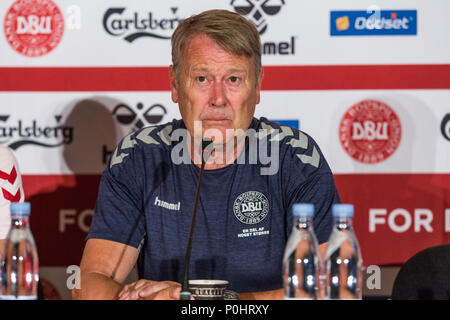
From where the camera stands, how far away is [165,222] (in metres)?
2.25

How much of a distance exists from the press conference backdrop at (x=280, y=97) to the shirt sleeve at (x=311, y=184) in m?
0.92

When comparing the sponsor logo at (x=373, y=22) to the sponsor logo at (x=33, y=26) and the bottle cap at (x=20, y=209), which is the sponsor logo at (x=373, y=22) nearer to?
the sponsor logo at (x=33, y=26)

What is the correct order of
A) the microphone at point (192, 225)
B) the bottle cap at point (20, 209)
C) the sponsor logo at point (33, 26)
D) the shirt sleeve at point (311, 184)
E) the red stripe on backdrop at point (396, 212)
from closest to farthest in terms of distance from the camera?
the microphone at point (192, 225) < the bottle cap at point (20, 209) < the shirt sleeve at point (311, 184) < the red stripe on backdrop at point (396, 212) < the sponsor logo at point (33, 26)

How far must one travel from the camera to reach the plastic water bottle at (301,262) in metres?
1.62

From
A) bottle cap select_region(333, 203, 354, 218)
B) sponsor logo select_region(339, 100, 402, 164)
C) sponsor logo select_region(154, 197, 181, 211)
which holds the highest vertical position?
sponsor logo select_region(339, 100, 402, 164)

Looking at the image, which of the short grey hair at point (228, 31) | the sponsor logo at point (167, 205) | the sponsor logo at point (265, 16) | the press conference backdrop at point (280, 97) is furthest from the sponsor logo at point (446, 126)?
the sponsor logo at point (167, 205)

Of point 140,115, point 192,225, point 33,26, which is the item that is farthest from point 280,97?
point 192,225

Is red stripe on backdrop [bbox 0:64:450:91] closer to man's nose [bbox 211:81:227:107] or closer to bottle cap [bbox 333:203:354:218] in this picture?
man's nose [bbox 211:81:227:107]

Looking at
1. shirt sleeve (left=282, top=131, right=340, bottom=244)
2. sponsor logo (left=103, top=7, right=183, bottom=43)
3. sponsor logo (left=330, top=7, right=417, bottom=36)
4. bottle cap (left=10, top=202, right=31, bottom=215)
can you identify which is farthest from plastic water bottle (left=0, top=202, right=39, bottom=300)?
sponsor logo (left=330, top=7, right=417, bottom=36)

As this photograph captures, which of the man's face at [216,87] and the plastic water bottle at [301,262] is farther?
the man's face at [216,87]

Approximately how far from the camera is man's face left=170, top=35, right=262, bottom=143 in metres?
2.24
